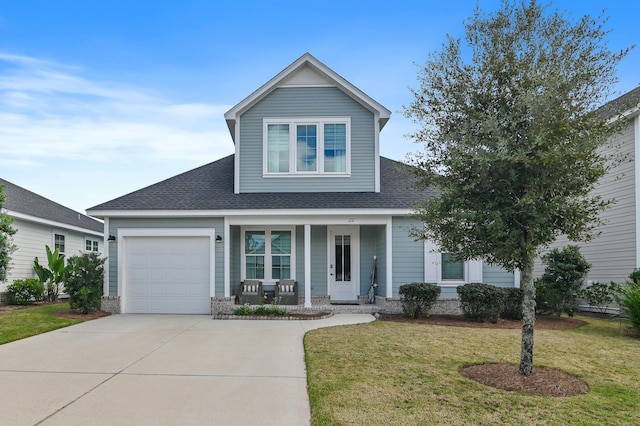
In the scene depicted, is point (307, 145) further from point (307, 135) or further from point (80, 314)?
point (80, 314)

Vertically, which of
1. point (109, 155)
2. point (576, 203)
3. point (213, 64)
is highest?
point (213, 64)

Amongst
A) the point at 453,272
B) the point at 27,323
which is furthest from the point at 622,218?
the point at 27,323

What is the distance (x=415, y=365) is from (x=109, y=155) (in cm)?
1591

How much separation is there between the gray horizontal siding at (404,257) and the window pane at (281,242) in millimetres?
3228

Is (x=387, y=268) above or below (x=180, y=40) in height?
below

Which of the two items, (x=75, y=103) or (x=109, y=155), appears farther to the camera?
(x=109, y=155)

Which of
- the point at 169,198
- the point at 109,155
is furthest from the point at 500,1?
the point at 109,155

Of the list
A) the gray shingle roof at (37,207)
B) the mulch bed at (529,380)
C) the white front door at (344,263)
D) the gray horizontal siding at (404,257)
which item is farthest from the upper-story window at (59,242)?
the mulch bed at (529,380)

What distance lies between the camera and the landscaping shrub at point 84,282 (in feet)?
38.3

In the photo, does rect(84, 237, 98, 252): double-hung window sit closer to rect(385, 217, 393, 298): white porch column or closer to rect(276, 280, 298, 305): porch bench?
rect(276, 280, 298, 305): porch bench

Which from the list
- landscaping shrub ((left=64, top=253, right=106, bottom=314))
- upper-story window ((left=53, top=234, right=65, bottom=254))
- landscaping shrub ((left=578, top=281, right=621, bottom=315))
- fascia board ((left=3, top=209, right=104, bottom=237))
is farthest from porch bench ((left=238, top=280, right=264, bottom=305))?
upper-story window ((left=53, top=234, right=65, bottom=254))

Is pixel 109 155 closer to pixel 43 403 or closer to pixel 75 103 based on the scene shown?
pixel 75 103

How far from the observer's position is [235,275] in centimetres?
1353

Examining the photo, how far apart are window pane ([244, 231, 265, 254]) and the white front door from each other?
6.97 feet
